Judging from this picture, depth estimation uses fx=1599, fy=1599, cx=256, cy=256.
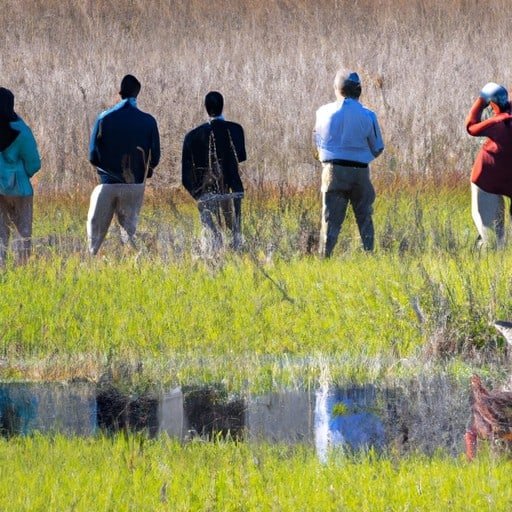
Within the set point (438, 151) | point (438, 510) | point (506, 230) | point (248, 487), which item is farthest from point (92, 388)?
point (438, 151)

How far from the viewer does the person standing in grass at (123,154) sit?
40.6 ft

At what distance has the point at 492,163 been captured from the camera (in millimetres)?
12445

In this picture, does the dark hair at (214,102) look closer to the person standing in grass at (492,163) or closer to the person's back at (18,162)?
the person's back at (18,162)

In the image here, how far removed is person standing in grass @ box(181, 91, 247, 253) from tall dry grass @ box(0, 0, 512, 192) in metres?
5.52

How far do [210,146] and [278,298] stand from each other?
173cm

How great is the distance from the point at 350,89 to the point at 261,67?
10693mm

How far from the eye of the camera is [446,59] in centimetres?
2273

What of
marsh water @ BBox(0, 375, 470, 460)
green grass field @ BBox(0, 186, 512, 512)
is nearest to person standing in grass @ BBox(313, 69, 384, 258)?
green grass field @ BBox(0, 186, 512, 512)

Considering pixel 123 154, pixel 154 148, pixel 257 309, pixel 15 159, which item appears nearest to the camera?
pixel 257 309

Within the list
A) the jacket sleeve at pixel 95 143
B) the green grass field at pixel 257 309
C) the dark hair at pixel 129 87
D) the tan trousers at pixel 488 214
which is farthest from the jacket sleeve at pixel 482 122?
the jacket sleeve at pixel 95 143

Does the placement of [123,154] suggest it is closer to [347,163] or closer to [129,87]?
[129,87]

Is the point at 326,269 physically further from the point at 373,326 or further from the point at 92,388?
the point at 92,388

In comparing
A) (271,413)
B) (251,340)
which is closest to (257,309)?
(251,340)

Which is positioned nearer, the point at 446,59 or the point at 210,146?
the point at 210,146
